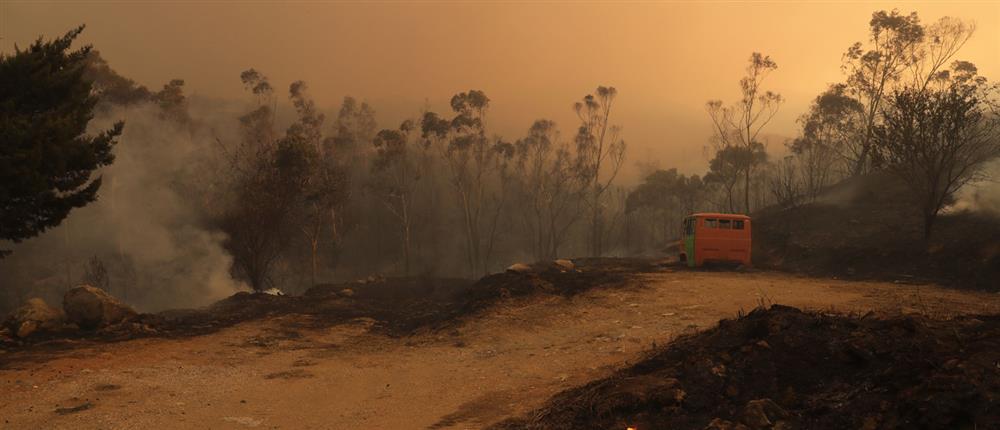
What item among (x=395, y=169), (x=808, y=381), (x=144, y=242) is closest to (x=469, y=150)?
(x=395, y=169)

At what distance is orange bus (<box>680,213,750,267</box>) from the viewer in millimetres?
24266

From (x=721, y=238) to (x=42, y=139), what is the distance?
2318 centimetres

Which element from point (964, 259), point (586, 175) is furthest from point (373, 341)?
point (586, 175)

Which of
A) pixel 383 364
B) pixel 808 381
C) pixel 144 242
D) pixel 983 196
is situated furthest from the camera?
pixel 144 242

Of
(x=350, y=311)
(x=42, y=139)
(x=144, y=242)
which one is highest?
(x=42, y=139)

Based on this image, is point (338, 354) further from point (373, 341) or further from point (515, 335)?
point (515, 335)

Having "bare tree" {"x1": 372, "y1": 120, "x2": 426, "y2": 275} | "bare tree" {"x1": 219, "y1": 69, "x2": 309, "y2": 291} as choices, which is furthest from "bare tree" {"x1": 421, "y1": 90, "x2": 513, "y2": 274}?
"bare tree" {"x1": 219, "y1": 69, "x2": 309, "y2": 291}

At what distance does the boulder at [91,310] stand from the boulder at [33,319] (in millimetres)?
354

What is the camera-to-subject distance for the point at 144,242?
38.5m

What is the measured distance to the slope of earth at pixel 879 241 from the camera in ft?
69.3

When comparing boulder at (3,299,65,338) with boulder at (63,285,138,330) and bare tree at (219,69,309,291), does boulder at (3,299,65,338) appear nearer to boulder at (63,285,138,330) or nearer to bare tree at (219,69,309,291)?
boulder at (63,285,138,330)

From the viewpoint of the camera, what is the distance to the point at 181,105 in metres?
59.0

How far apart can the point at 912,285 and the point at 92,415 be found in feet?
72.3

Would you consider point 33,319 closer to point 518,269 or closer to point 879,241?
point 518,269
